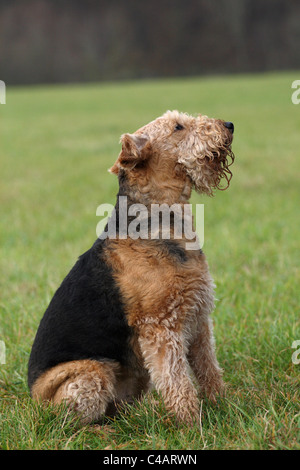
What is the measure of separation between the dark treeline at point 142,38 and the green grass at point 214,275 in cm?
4115

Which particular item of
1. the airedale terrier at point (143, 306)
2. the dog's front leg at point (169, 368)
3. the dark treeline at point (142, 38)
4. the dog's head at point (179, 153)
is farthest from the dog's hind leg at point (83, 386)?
the dark treeline at point (142, 38)

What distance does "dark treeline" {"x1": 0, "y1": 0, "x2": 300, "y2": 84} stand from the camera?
5572 centimetres

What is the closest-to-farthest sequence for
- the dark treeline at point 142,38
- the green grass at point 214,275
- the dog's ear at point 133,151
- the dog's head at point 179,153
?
the green grass at point 214,275 → the dog's ear at point 133,151 → the dog's head at point 179,153 → the dark treeline at point 142,38

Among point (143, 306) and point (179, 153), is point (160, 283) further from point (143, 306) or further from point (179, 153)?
point (179, 153)

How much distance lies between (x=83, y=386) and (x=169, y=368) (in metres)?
0.51

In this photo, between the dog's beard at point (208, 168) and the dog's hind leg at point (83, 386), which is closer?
the dog's hind leg at point (83, 386)


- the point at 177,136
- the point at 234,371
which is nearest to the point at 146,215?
the point at 177,136

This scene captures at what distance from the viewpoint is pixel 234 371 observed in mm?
3965

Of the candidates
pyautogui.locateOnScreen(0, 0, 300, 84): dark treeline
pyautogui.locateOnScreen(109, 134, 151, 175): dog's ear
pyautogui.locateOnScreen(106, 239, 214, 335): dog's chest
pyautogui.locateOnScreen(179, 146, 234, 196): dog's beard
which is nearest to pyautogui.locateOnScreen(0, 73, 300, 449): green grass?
pyautogui.locateOnScreen(106, 239, 214, 335): dog's chest

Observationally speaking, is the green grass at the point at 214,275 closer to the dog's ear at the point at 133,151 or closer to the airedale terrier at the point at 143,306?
the airedale terrier at the point at 143,306

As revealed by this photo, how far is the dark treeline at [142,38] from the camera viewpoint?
5572 cm

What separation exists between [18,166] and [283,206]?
279 inches

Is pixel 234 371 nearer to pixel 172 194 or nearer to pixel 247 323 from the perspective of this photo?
pixel 247 323

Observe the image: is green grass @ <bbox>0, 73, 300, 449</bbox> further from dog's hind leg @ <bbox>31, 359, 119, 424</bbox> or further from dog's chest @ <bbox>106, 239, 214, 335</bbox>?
dog's chest @ <bbox>106, 239, 214, 335</bbox>
